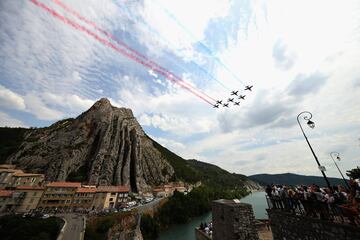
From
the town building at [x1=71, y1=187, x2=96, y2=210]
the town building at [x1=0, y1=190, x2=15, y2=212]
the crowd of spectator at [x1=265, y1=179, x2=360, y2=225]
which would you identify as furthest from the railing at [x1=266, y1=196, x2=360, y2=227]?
the town building at [x1=0, y1=190, x2=15, y2=212]

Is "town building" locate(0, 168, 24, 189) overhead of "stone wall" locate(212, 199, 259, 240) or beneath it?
overhead

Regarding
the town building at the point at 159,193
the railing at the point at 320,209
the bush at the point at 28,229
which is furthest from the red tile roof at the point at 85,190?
the railing at the point at 320,209

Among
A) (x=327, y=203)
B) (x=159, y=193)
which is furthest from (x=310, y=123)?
(x=159, y=193)

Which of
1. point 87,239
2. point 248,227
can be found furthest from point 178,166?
point 248,227

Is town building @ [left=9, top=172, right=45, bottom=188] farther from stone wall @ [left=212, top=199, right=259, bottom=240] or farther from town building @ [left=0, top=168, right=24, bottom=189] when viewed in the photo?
stone wall @ [left=212, top=199, right=259, bottom=240]

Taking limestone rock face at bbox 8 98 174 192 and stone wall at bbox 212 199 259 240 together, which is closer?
stone wall at bbox 212 199 259 240

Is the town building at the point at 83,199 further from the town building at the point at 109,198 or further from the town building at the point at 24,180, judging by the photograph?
the town building at the point at 24,180
